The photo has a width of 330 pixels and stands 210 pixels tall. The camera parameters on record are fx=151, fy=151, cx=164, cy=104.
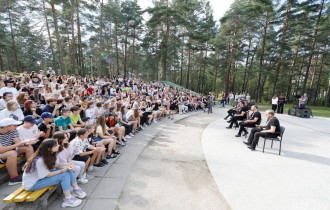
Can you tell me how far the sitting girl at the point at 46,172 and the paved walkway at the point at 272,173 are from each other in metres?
2.75

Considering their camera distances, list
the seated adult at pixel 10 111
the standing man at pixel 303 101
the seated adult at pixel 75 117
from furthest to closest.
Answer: the standing man at pixel 303 101, the seated adult at pixel 75 117, the seated adult at pixel 10 111

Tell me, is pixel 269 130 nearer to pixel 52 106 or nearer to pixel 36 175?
pixel 36 175

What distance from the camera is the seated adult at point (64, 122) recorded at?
3.98 meters

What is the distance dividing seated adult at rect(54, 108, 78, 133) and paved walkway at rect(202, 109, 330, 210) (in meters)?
3.96

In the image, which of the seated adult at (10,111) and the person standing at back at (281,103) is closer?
the seated adult at (10,111)

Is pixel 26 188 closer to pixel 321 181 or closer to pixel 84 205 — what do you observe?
pixel 84 205

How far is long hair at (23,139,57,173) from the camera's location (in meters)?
2.26

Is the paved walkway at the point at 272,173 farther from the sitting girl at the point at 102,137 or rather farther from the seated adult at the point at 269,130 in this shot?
the sitting girl at the point at 102,137

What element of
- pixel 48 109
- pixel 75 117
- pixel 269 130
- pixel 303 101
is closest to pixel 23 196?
pixel 75 117

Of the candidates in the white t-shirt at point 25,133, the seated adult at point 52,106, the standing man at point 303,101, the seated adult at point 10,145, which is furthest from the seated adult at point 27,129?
the standing man at point 303,101

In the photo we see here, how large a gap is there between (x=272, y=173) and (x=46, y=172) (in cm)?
465

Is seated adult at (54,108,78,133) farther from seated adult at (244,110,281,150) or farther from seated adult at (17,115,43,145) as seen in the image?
seated adult at (244,110,281,150)

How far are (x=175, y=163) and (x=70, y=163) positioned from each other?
2440 mm

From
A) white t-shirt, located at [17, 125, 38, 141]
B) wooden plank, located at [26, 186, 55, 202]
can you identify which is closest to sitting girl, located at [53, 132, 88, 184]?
wooden plank, located at [26, 186, 55, 202]
